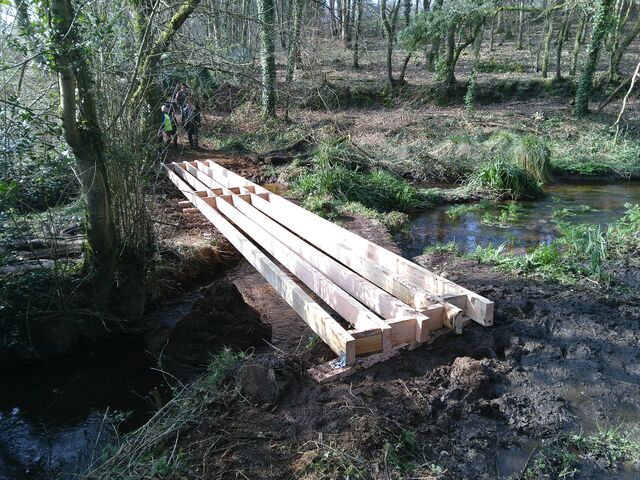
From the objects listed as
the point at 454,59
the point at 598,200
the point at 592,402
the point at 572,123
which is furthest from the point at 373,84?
the point at 592,402

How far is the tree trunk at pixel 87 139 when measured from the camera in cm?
384

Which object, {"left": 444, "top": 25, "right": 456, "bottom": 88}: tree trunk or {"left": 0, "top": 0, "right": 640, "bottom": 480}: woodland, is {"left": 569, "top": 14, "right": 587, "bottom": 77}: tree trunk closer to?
{"left": 444, "top": 25, "right": 456, "bottom": 88}: tree trunk

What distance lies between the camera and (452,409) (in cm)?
309

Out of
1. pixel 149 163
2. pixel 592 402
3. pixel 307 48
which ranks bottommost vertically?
pixel 592 402

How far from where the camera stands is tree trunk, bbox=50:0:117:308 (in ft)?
12.6

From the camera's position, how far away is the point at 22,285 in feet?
15.1

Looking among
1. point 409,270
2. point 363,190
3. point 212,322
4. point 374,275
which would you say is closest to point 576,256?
point 409,270

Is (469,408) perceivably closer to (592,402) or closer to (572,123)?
(592,402)

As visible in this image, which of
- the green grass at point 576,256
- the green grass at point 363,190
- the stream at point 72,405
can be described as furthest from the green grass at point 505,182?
the green grass at point 576,256

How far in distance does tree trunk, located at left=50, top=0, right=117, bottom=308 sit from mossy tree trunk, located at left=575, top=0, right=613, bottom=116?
15.6 meters

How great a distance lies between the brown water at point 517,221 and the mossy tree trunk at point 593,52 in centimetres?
667

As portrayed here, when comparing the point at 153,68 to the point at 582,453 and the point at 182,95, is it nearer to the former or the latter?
the point at 182,95

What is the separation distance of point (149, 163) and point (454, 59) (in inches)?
639

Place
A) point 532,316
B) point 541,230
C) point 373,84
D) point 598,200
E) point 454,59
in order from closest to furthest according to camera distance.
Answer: point 532,316
point 541,230
point 598,200
point 454,59
point 373,84
